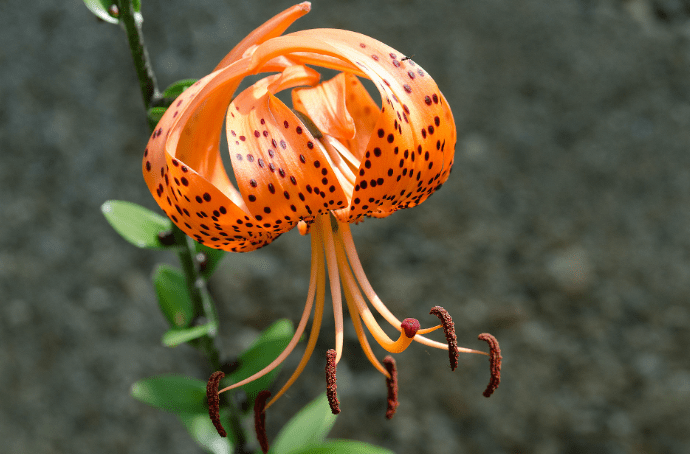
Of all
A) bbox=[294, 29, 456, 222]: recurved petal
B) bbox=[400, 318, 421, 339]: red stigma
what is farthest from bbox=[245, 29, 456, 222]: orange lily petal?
bbox=[400, 318, 421, 339]: red stigma

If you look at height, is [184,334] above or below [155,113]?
below

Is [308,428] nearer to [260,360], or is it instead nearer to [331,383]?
[260,360]

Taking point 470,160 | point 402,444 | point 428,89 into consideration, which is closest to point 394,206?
point 428,89

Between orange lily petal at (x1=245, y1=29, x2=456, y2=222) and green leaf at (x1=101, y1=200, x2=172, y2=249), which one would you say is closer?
orange lily petal at (x1=245, y1=29, x2=456, y2=222)

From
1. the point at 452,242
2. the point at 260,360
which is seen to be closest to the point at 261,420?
the point at 260,360

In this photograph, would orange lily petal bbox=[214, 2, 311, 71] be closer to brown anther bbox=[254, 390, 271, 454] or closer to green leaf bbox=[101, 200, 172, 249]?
green leaf bbox=[101, 200, 172, 249]

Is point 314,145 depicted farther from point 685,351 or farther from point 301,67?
point 685,351
